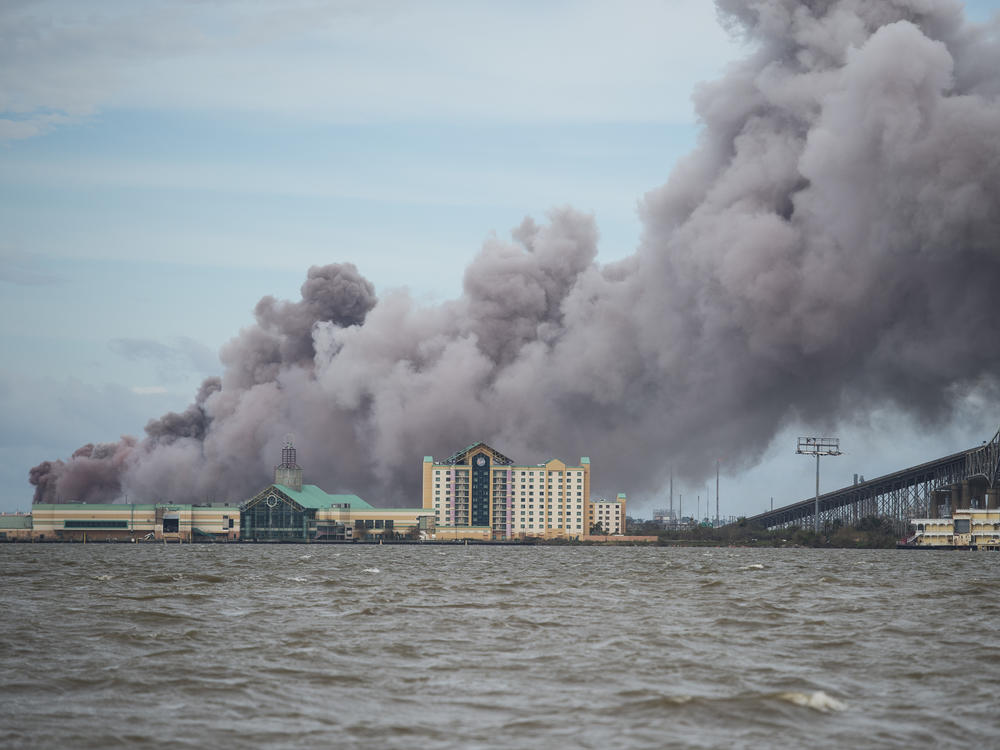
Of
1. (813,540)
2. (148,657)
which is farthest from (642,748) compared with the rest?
(813,540)

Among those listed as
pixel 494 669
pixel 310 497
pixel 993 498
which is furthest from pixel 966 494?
pixel 494 669

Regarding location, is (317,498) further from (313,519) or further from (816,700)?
(816,700)

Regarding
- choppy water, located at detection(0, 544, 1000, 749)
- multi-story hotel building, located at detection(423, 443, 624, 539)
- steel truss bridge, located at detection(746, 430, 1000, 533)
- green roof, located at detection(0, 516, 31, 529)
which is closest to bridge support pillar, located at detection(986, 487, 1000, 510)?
steel truss bridge, located at detection(746, 430, 1000, 533)

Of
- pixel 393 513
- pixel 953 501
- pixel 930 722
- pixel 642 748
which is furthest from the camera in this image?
pixel 393 513

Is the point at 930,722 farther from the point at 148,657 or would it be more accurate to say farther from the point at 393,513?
the point at 393,513

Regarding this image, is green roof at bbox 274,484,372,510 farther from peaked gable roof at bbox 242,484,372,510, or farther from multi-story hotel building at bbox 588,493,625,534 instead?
multi-story hotel building at bbox 588,493,625,534

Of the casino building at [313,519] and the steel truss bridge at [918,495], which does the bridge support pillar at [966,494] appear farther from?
the casino building at [313,519]
